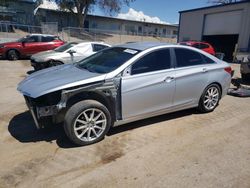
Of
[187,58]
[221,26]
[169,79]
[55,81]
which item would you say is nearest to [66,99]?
[55,81]

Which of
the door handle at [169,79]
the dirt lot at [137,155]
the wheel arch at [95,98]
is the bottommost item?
the dirt lot at [137,155]

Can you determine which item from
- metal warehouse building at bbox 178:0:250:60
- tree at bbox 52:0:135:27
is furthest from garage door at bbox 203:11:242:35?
tree at bbox 52:0:135:27

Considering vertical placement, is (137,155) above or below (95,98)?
below

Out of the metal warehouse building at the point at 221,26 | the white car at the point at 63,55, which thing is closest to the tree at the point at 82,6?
the metal warehouse building at the point at 221,26

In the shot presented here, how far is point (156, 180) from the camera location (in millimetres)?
2787

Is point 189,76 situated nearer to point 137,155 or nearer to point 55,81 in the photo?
point 137,155

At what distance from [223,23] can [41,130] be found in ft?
71.9

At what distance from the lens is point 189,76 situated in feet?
14.6

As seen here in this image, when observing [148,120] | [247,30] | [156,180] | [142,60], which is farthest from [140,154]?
[247,30]

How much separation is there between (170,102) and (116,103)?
1223 mm

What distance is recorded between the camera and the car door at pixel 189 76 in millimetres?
4359

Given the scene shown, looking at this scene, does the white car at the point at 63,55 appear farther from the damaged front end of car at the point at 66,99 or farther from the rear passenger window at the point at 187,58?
the damaged front end of car at the point at 66,99

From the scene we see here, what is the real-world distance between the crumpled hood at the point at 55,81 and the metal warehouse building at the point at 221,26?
19.5 metres

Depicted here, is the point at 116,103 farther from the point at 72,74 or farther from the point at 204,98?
the point at 204,98
